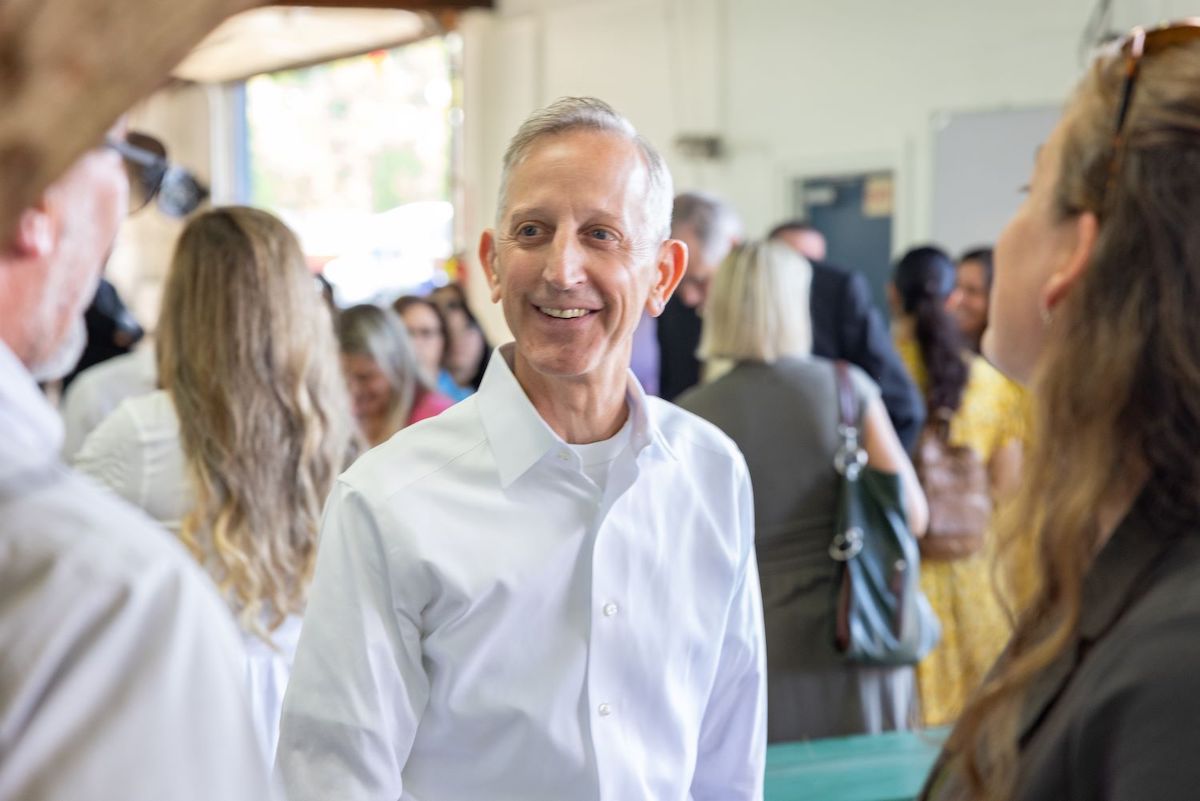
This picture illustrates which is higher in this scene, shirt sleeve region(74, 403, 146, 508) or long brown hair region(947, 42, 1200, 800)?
long brown hair region(947, 42, 1200, 800)

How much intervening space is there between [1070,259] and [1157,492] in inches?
8.8

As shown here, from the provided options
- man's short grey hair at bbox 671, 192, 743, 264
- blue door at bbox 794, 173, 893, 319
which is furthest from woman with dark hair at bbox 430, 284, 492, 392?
blue door at bbox 794, 173, 893, 319

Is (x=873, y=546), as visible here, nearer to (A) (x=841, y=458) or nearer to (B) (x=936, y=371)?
(A) (x=841, y=458)

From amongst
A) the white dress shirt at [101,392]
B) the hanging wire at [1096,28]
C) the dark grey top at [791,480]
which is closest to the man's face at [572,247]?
the dark grey top at [791,480]

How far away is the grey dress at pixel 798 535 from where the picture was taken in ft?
11.7

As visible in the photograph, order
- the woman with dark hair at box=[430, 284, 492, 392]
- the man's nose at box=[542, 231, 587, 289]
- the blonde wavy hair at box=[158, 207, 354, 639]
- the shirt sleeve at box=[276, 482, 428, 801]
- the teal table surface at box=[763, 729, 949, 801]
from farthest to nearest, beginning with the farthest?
the woman with dark hair at box=[430, 284, 492, 392] < the blonde wavy hair at box=[158, 207, 354, 639] < the teal table surface at box=[763, 729, 949, 801] < the man's nose at box=[542, 231, 587, 289] < the shirt sleeve at box=[276, 482, 428, 801]

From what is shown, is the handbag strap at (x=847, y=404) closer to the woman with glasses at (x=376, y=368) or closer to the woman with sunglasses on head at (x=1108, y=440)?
the woman with glasses at (x=376, y=368)

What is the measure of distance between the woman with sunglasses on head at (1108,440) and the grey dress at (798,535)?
232cm

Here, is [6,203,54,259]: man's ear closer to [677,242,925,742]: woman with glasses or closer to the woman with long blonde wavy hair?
the woman with long blonde wavy hair

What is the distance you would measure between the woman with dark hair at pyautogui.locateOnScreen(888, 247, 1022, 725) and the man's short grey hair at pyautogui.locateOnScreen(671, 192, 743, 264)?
736 mm

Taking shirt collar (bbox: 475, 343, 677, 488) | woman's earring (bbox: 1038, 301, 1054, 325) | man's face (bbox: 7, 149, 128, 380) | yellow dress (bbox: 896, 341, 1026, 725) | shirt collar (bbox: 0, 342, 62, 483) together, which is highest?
man's face (bbox: 7, 149, 128, 380)

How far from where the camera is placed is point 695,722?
5.92ft

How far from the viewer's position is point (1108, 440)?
114 centimetres

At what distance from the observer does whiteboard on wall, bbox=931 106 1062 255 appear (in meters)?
7.26
